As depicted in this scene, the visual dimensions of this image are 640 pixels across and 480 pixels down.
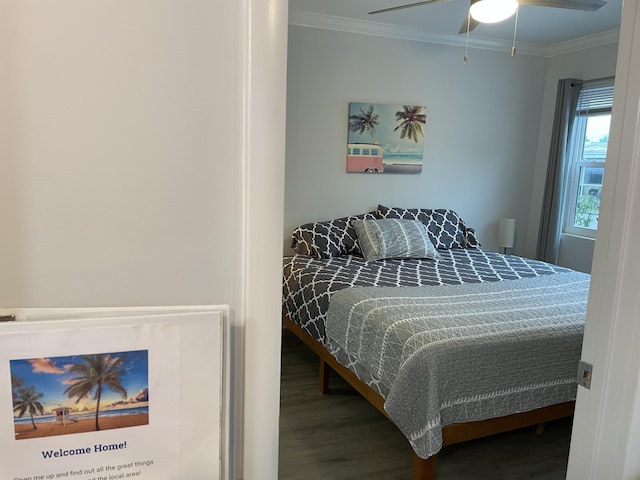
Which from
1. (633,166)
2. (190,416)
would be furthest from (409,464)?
(190,416)

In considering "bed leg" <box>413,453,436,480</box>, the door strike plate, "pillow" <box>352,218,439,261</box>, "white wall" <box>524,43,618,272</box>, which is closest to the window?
"white wall" <box>524,43,618,272</box>

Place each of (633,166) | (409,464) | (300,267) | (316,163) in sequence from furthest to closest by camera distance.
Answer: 1. (316,163)
2. (300,267)
3. (409,464)
4. (633,166)

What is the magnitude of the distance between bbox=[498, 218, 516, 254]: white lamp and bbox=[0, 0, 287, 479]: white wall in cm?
421

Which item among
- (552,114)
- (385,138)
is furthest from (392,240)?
(552,114)

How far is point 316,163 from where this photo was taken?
3998 mm

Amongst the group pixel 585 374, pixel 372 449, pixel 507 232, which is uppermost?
pixel 585 374

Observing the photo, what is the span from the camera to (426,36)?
163 inches

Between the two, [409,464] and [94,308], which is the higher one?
[94,308]

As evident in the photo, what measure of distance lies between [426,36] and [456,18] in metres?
0.46

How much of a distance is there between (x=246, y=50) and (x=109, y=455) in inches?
22.3

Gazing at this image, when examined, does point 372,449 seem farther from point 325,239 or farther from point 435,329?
point 325,239

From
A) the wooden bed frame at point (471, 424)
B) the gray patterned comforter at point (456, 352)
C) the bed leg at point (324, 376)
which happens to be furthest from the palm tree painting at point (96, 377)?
the bed leg at point (324, 376)

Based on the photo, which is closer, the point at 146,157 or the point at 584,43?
the point at 146,157

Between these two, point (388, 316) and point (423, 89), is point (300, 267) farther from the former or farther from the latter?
point (423, 89)
